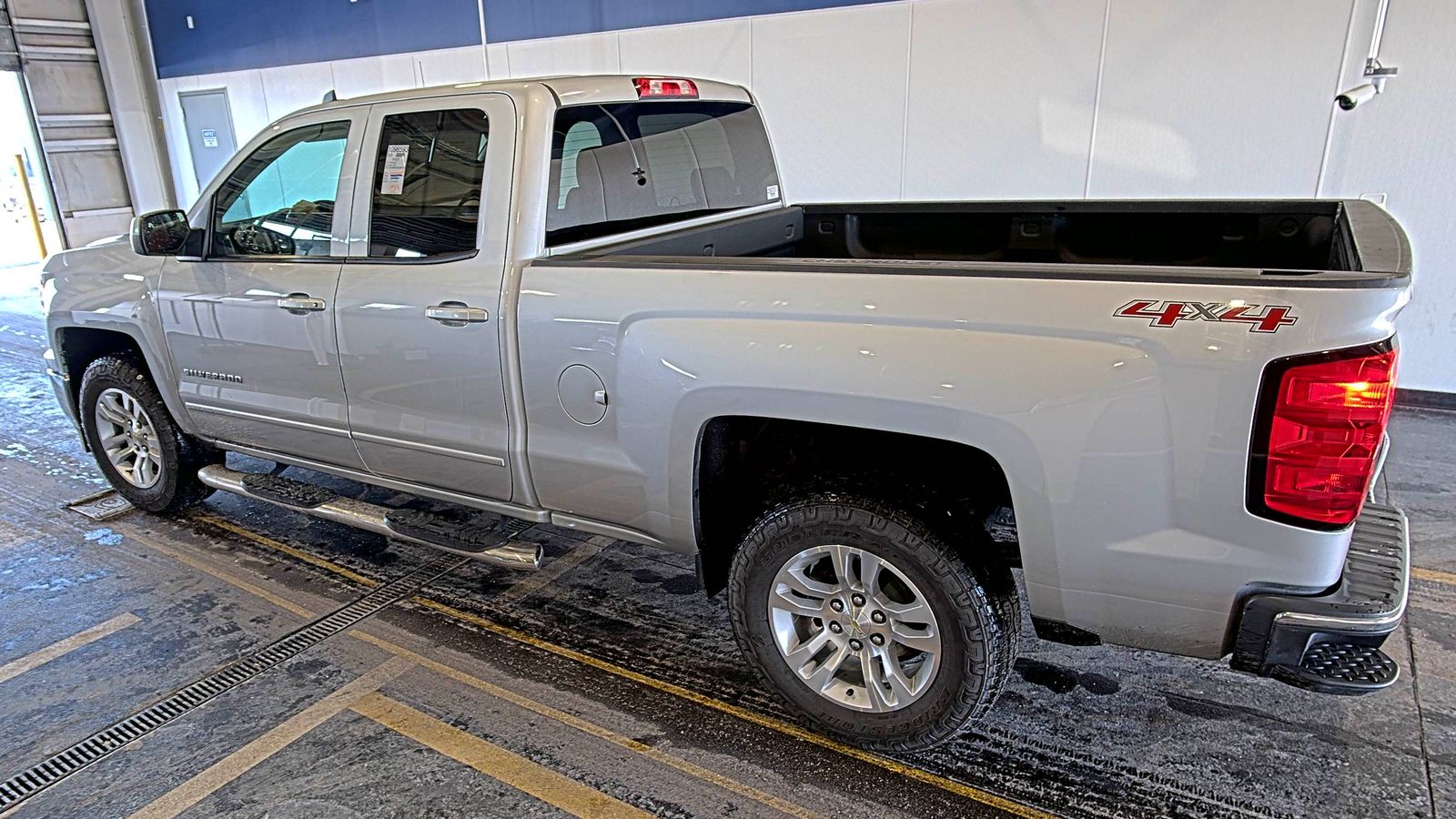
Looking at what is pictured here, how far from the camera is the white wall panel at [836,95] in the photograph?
6.23 meters

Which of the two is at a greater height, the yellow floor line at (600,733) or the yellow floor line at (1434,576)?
the yellow floor line at (600,733)

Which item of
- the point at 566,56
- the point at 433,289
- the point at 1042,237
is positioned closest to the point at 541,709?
the point at 433,289

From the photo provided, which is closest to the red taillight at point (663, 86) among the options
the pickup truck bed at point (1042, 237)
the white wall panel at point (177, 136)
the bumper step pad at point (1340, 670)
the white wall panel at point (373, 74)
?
the pickup truck bed at point (1042, 237)

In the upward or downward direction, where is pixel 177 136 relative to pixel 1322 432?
upward

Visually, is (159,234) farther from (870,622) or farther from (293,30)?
(293,30)

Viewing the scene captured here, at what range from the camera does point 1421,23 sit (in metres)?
4.77

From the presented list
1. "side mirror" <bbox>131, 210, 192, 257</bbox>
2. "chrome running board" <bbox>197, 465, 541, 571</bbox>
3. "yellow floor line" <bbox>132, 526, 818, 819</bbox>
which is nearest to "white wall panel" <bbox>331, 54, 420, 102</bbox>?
"side mirror" <bbox>131, 210, 192, 257</bbox>

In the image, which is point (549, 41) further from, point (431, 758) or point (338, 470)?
point (431, 758)

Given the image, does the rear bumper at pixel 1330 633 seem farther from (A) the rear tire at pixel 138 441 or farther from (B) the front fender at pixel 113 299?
(A) the rear tire at pixel 138 441

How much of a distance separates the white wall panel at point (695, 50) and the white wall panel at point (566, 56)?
20 centimetres

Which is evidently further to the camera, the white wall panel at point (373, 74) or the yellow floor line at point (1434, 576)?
the white wall panel at point (373, 74)

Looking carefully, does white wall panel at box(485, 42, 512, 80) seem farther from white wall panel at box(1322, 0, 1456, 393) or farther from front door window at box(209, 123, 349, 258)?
white wall panel at box(1322, 0, 1456, 393)

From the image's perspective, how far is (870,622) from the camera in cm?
238

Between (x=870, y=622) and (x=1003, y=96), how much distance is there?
471cm
